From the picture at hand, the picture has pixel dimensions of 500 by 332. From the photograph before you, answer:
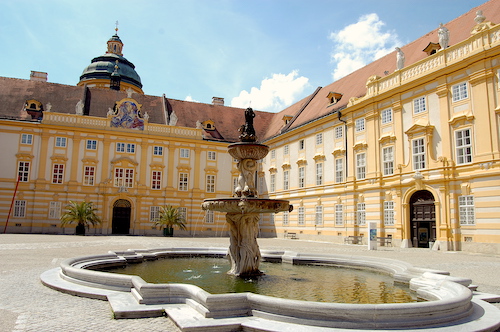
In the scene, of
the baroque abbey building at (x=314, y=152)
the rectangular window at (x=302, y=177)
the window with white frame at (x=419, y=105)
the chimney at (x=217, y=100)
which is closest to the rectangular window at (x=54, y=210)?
the baroque abbey building at (x=314, y=152)

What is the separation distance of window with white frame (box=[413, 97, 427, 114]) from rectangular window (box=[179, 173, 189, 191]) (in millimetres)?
24520

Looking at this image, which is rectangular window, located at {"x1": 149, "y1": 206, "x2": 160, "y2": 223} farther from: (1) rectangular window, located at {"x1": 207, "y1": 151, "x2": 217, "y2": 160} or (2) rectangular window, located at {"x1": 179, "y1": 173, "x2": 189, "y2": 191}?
(1) rectangular window, located at {"x1": 207, "y1": 151, "x2": 217, "y2": 160}

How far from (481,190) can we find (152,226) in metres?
29.4

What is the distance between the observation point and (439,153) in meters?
23.1

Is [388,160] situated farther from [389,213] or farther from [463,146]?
[463,146]

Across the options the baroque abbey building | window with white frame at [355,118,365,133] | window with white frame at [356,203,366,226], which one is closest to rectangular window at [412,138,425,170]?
the baroque abbey building

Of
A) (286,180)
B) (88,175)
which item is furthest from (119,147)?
(286,180)

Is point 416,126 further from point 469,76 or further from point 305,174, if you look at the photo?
point 305,174

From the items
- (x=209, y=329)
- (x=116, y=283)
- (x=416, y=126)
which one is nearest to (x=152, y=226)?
(x=416, y=126)

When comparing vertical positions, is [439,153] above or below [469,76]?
below

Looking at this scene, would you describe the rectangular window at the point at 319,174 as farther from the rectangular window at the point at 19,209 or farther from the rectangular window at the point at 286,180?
the rectangular window at the point at 19,209

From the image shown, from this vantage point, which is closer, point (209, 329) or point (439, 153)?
point (209, 329)

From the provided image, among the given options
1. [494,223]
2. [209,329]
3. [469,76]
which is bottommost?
[209,329]

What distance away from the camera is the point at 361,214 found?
28.5 metres
